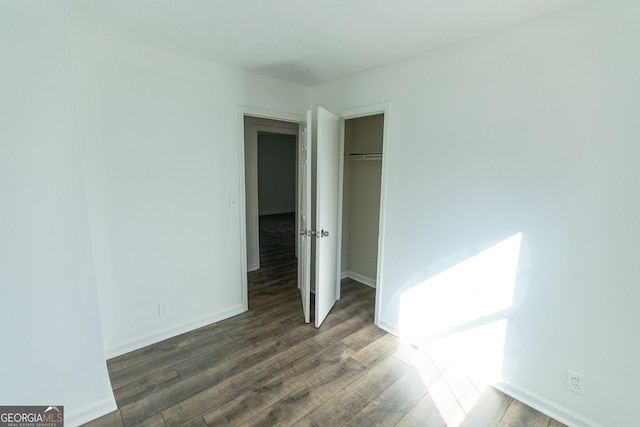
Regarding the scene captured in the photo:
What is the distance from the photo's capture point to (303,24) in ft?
6.20

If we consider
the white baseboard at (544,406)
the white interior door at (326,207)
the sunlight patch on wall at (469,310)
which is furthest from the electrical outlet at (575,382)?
the white interior door at (326,207)

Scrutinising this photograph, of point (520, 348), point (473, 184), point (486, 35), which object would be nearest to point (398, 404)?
point (520, 348)

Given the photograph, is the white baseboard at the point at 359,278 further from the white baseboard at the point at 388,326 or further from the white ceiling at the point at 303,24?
the white ceiling at the point at 303,24

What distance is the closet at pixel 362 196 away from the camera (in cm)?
361

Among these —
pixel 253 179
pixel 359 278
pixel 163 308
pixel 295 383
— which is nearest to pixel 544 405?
pixel 295 383

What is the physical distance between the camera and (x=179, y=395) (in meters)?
1.97

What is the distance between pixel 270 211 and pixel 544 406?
8.19m

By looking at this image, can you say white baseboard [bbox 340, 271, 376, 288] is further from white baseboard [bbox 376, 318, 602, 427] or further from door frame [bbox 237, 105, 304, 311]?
white baseboard [bbox 376, 318, 602, 427]

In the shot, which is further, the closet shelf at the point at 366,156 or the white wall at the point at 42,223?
the closet shelf at the point at 366,156

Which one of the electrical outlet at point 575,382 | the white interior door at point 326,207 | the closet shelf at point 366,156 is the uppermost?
the closet shelf at point 366,156

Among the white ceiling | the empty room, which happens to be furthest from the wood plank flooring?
the white ceiling

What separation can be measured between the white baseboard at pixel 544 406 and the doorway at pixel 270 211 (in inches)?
91.6
